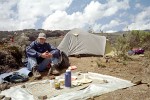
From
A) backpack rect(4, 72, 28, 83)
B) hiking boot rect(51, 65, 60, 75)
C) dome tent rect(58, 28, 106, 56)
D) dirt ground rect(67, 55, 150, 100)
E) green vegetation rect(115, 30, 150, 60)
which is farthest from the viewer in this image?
green vegetation rect(115, 30, 150, 60)

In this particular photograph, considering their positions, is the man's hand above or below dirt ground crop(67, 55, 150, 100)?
above

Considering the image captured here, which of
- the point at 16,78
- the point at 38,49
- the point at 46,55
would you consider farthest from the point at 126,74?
the point at 16,78

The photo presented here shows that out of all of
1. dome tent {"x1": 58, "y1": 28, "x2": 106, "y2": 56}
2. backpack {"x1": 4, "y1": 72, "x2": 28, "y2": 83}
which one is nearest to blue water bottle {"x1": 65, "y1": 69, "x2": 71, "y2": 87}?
backpack {"x1": 4, "y1": 72, "x2": 28, "y2": 83}

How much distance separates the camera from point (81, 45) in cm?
1163

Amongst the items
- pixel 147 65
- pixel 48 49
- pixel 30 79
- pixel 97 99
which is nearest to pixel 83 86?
pixel 97 99

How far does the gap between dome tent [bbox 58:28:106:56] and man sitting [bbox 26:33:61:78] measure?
364cm

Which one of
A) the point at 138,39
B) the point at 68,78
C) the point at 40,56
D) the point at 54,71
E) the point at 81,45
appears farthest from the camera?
the point at 138,39

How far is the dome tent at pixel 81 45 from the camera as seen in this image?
1148 cm

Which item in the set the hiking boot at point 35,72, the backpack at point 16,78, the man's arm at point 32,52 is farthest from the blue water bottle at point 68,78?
the man's arm at point 32,52

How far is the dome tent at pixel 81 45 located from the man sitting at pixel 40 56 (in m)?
3.64

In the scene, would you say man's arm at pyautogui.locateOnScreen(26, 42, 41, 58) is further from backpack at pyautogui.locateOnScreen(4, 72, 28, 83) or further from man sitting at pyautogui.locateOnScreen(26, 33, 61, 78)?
backpack at pyautogui.locateOnScreen(4, 72, 28, 83)

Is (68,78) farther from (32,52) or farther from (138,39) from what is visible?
(138,39)

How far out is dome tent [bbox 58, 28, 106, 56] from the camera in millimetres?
11477

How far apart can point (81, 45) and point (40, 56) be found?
4.33 meters
